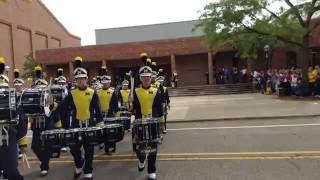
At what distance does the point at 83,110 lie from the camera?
8.88m

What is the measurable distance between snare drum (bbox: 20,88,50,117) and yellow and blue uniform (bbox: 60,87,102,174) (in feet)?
1.27

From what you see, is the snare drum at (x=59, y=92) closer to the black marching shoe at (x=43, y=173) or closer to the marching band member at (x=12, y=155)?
the black marching shoe at (x=43, y=173)

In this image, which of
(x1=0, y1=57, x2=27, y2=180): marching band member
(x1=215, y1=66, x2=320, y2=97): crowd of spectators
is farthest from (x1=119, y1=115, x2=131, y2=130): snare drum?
(x1=215, y1=66, x2=320, y2=97): crowd of spectators

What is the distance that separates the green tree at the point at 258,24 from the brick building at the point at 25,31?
2249 cm

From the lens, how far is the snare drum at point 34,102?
346 inches

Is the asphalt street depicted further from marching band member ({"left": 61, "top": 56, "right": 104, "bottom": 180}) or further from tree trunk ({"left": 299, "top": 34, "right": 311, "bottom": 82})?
tree trunk ({"left": 299, "top": 34, "right": 311, "bottom": 82})

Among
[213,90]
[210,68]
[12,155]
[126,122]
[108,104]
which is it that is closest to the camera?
[12,155]

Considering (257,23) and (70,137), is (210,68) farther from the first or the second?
(70,137)

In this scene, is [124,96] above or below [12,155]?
above

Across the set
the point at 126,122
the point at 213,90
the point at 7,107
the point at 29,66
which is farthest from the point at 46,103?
the point at 29,66

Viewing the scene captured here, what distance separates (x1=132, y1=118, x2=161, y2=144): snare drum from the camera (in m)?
8.73

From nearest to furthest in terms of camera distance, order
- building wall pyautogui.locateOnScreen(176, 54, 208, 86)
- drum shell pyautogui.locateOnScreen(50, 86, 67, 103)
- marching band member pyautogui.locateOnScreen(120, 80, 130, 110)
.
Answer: drum shell pyautogui.locateOnScreen(50, 86, 67, 103) < marching band member pyautogui.locateOnScreen(120, 80, 130, 110) < building wall pyautogui.locateOnScreen(176, 54, 208, 86)

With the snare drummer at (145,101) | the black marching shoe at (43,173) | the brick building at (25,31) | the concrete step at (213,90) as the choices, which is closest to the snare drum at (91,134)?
the snare drummer at (145,101)

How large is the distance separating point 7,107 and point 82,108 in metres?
2.04
